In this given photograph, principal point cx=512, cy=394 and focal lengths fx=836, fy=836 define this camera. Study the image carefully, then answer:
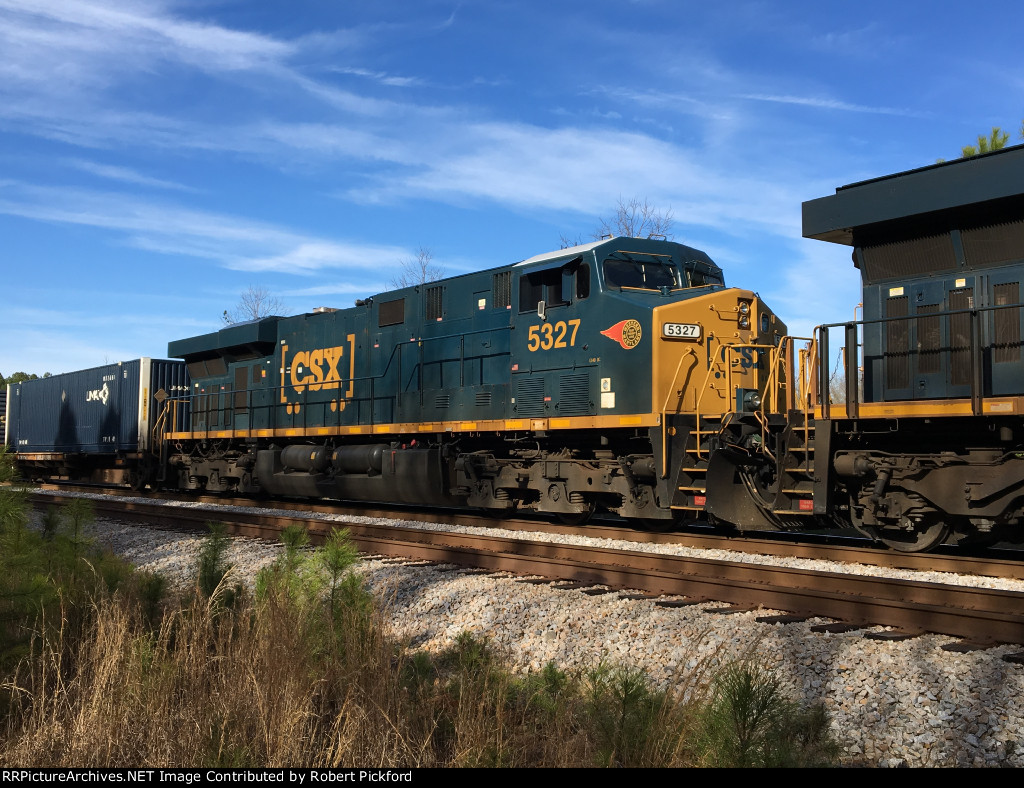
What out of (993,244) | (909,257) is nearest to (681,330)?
(909,257)

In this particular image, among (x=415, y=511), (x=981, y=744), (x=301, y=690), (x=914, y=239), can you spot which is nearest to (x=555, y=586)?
(x=301, y=690)

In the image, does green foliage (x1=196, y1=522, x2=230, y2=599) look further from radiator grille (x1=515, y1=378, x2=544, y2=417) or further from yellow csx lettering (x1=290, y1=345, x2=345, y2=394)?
yellow csx lettering (x1=290, y1=345, x2=345, y2=394)

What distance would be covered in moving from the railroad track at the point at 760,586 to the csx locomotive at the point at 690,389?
171 cm

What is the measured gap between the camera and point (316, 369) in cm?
1711

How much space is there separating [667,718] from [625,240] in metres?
8.80

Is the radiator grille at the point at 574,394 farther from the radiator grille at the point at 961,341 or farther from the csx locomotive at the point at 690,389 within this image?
the radiator grille at the point at 961,341

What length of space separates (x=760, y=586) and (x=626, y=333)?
16.2ft

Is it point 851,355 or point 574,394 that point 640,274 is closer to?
point 574,394

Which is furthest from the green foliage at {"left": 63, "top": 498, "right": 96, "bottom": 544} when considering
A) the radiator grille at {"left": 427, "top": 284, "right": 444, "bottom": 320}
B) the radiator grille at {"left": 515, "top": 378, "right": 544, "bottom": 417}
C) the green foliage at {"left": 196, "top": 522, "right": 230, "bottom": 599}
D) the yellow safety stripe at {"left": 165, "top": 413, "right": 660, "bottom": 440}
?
the radiator grille at {"left": 427, "top": 284, "right": 444, "bottom": 320}

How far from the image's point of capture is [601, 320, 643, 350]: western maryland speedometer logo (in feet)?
36.0

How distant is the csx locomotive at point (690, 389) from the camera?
8.47 m

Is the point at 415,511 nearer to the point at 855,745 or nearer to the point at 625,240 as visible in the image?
the point at 625,240

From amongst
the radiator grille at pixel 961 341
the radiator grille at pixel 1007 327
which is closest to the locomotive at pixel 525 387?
the radiator grille at pixel 961 341

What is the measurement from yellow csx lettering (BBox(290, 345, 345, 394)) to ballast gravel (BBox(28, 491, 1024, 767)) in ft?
26.0
